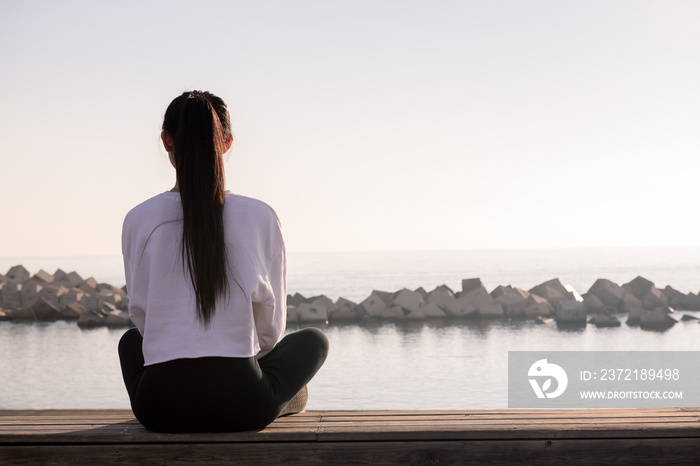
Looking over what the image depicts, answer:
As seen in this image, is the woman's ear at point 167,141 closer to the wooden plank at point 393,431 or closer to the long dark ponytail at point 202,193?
the long dark ponytail at point 202,193

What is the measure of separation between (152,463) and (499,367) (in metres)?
4.84

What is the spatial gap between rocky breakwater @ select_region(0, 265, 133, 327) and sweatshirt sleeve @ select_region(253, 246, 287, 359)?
25.8 ft

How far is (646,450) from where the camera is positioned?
135 centimetres

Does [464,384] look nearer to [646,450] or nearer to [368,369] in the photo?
[368,369]

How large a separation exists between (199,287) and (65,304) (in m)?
9.19

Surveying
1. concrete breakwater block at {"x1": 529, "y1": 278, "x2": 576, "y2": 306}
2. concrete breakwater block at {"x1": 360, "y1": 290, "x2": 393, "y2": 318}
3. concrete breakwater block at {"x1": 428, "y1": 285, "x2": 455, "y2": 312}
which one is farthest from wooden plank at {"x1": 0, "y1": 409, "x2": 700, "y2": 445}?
concrete breakwater block at {"x1": 529, "y1": 278, "x2": 576, "y2": 306}

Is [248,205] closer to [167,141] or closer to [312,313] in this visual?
[167,141]

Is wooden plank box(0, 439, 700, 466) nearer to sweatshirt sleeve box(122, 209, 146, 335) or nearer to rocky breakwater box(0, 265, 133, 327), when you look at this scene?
sweatshirt sleeve box(122, 209, 146, 335)

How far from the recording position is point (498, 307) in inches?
356

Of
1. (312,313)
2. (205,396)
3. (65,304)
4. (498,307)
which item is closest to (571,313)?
(498,307)

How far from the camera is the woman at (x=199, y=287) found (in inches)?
51.9

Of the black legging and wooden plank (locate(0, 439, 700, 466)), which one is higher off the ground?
the black legging

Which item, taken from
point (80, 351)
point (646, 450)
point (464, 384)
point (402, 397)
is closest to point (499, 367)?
point (464, 384)

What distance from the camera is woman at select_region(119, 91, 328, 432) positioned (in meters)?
1.32
